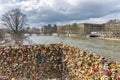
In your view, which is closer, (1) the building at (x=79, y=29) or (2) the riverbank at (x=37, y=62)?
(2) the riverbank at (x=37, y=62)

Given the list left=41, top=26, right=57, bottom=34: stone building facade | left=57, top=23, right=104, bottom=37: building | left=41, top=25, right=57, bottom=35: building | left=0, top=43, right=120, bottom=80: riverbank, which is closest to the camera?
left=0, top=43, right=120, bottom=80: riverbank

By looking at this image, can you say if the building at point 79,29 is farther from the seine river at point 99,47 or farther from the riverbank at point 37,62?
the riverbank at point 37,62

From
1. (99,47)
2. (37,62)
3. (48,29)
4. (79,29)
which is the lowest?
(99,47)

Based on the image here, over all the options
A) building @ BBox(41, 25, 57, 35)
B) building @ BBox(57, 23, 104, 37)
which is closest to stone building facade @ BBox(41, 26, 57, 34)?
building @ BBox(41, 25, 57, 35)

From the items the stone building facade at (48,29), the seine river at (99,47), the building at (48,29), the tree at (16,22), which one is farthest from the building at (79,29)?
the tree at (16,22)

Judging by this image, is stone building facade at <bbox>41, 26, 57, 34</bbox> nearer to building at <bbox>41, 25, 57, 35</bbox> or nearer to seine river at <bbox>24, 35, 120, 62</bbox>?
building at <bbox>41, 25, 57, 35</bbox>

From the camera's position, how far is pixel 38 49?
7852 mm

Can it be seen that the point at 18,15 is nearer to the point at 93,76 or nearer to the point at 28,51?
the point at 28,51

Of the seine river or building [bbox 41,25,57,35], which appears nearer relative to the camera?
the seine river

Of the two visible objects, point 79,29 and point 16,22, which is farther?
point 79,29

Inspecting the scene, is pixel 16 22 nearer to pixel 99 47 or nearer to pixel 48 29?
pixel 99 47

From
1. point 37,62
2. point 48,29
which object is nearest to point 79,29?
point 48,29

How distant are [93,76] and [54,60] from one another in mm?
3446

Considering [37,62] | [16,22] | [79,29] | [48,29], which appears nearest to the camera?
[37,62]
